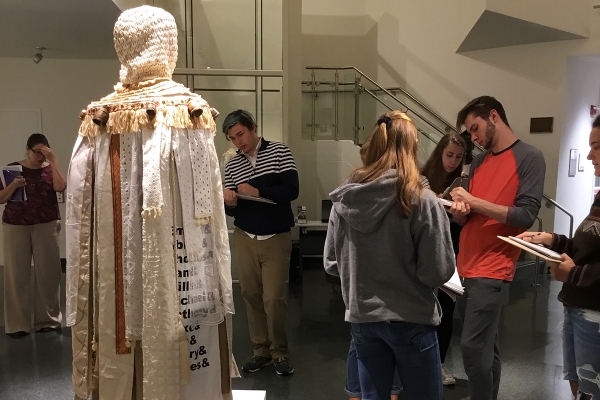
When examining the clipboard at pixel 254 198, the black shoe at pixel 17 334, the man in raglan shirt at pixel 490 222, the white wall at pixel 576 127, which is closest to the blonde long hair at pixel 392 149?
the man in raglan shirt at pixel 490 222

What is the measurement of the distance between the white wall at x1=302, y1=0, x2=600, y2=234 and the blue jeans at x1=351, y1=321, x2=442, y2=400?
5099 mm

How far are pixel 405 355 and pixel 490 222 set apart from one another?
0.83 metres

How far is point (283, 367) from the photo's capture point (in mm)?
2914

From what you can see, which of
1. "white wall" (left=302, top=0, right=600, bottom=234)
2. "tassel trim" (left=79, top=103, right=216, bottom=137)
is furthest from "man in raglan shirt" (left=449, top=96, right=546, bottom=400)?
"white wall" (left=302, top=0, right=600, bottom=234)

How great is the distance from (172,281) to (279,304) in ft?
4.95

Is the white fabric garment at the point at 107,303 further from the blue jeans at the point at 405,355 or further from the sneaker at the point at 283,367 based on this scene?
the sneaker at the point at 283,367

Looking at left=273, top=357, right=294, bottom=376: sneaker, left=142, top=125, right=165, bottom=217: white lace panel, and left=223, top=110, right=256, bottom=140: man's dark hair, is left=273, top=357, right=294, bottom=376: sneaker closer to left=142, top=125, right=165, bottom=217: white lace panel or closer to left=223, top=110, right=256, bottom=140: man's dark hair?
left=223, top=110, right=256, bottom=140: man's dark hair

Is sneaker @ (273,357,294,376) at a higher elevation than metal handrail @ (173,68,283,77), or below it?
below

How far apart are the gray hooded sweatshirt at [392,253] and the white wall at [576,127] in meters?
5.25

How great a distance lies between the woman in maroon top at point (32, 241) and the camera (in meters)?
3.57

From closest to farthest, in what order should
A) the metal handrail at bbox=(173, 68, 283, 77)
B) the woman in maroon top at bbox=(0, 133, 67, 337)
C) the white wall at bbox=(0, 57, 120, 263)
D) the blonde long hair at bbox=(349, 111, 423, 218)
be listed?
the blonde long hair at bbox=(349, 111, 423, 218), the woman in maroon top at bbox=(0, 133, 67, 337), the metal handrail at bbox=(173, 68, 283, 77), the white wall at bbox=(0, 57, 120, 263)

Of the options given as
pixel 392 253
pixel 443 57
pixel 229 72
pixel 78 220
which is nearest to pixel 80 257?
pixel 78 220

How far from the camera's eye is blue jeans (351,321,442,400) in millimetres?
1602

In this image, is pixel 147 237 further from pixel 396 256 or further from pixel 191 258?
pixel 396 256
